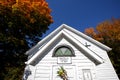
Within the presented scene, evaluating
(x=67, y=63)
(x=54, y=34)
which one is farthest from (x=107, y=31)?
(x=67, y=63)

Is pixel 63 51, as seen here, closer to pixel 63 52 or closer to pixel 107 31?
pixel 63 52

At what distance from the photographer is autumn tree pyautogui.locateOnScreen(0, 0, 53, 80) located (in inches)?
575

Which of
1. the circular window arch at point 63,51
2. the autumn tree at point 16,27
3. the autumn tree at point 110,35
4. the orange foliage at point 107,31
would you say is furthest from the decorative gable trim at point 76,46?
the orange foliage at point 107,31

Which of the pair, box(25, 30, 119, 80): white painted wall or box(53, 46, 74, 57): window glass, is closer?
box(25, 30, 119, 80): white painted wall

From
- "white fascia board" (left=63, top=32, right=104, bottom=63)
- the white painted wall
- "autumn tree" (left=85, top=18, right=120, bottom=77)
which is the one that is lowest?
the white painted wall

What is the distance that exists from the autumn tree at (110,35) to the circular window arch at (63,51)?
9.74m

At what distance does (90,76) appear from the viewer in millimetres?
9219

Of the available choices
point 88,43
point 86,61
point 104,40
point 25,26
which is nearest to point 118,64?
point 104,40

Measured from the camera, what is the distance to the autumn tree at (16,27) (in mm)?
14617

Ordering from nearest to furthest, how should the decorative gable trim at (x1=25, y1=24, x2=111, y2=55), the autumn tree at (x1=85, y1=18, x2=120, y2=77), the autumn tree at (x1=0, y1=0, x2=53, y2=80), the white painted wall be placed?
the white painted wall < the decorative gable trim at (x1=25, y1=24, x2=111, y2=55) < the autumn tree at (x1=0, y1=0, x2=53, y2=80) < the autumn tree at (x1=85, y1=18, x2=120, y2=77)

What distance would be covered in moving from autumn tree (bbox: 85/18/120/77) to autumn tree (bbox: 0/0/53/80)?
9989 millimetres

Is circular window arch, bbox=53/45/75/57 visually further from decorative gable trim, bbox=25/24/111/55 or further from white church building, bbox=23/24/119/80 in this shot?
decorative gable trim, bbox=25/24/111/55

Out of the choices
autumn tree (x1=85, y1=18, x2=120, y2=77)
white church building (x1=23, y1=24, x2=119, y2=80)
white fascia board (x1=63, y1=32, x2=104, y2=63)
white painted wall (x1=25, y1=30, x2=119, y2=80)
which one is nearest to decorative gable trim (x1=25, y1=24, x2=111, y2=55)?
white church building (x1=23, y1=24, x2=119, y2=80)

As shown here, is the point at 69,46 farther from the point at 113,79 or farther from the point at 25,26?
the point at 25,26
